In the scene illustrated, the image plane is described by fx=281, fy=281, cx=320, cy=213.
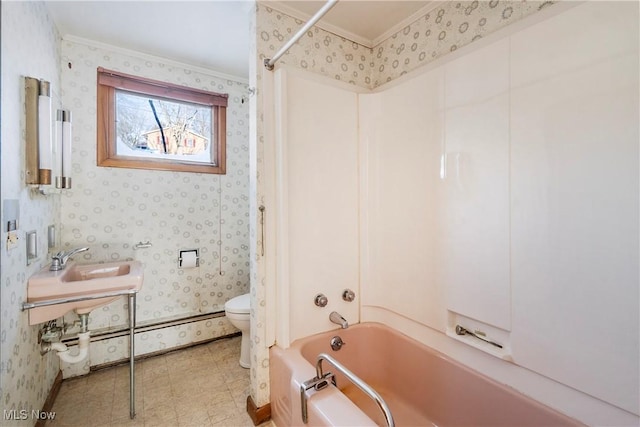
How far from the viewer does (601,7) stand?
103cm

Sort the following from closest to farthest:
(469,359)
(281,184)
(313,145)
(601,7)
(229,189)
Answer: (601,7)
(469,359)
(281,184)
(313,145)
(229,189)

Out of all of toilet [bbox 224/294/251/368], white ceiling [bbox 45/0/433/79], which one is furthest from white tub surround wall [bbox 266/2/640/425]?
toilet [bbox 224/294/251/368]

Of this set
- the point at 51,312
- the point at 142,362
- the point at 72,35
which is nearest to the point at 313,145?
the point at 51,312

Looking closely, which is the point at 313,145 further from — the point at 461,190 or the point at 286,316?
the point at 286,316

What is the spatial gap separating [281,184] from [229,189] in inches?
A: 50.3

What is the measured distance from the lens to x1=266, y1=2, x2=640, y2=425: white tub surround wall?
101 centimetres

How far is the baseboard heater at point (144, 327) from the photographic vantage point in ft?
7.00

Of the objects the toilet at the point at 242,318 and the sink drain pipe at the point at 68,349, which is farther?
the toilet at the point at 242,318

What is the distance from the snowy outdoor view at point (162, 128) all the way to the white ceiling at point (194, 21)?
0.41 metres

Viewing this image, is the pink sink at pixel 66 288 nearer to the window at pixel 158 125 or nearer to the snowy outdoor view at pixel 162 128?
the window at pixel 158 125

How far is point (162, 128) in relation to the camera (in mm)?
2490

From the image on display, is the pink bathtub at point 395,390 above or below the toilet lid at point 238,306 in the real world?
below

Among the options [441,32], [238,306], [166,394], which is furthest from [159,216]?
[441,32]

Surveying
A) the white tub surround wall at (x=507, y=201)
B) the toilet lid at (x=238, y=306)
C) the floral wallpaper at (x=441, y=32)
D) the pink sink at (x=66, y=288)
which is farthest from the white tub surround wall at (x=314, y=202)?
the pink sink at (x=66, y=288)
